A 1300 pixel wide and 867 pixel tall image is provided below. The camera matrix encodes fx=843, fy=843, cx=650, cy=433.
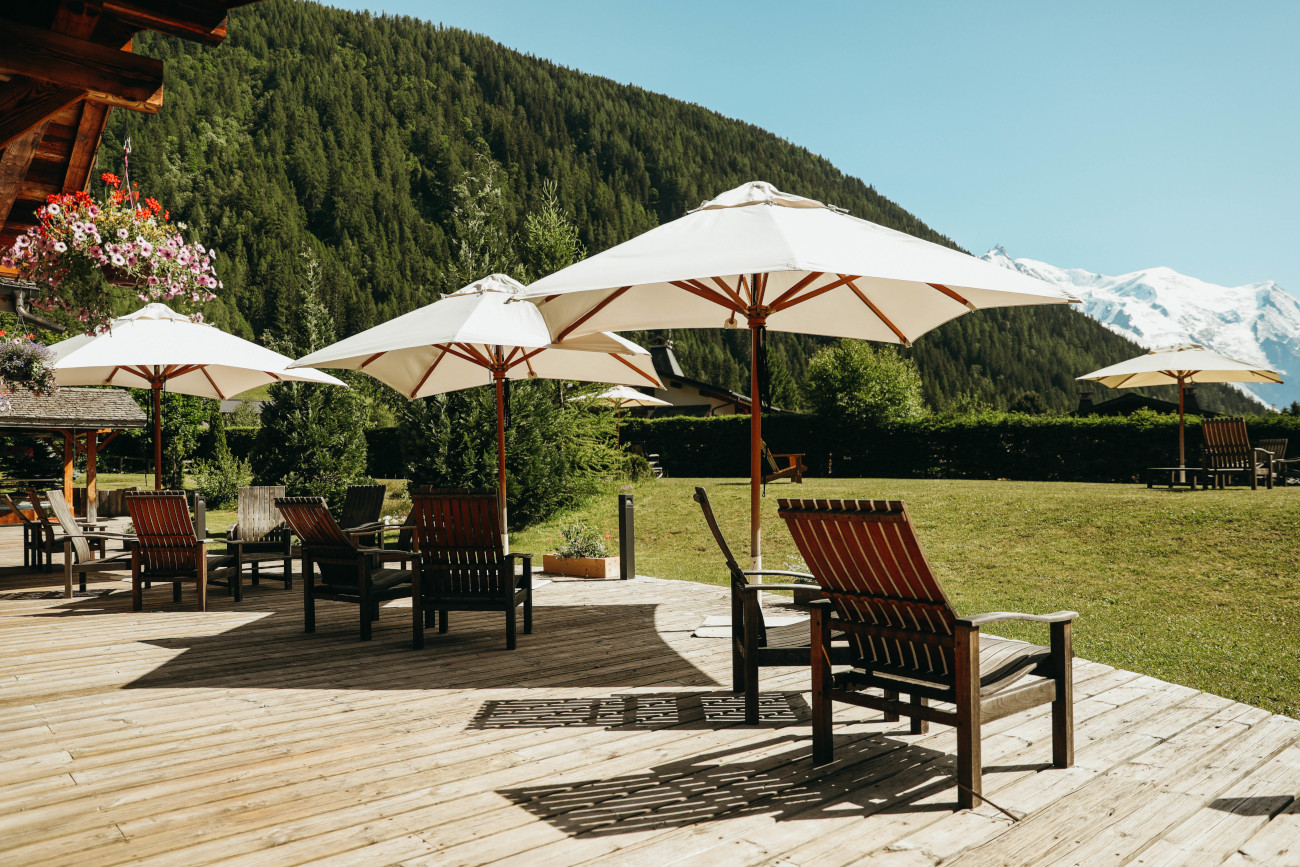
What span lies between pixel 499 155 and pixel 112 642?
4371 inches

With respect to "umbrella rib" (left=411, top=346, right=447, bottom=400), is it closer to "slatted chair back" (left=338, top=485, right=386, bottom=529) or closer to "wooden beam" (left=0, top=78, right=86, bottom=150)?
"slatted chair back" (left=338, top=485, right=386, bottom=529)

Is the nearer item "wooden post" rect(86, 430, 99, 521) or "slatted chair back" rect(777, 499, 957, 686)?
"slatted chair back" rect(777, 499, 957, 686)

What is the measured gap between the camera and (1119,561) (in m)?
11.5

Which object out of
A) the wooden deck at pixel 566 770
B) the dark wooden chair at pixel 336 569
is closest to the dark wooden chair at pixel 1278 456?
the wooden deck at pixel 566 770

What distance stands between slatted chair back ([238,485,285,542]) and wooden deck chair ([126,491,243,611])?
1.76m

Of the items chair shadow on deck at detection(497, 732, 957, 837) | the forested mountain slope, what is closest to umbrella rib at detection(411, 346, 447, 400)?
chair shadow on deck at detection(497, 732, 957, 837)

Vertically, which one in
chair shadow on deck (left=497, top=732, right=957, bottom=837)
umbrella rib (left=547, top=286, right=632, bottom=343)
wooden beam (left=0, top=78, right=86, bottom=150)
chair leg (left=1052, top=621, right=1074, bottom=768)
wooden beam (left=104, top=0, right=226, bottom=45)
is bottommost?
chair shadow on deck (left=497, top=732, right=957, bottom=837)

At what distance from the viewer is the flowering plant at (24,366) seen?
6.02 meters

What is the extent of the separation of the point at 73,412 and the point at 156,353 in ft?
40.4

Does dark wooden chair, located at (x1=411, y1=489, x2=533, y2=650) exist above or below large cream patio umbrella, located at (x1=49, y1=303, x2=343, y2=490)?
below

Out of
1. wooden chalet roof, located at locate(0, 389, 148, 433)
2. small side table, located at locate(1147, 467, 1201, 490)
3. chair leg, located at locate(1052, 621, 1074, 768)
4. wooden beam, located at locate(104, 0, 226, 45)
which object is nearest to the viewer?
chair leg, located at locate(1052, 621, 1074, 768)

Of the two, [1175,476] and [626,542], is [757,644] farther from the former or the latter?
[1175,476]

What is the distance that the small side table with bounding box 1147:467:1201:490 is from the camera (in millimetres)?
15305

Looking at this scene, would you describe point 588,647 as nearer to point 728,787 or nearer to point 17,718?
point 728,787
